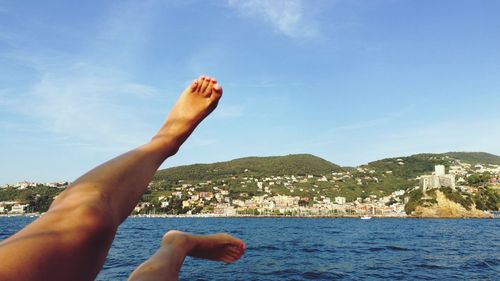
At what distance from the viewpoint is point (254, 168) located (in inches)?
5881

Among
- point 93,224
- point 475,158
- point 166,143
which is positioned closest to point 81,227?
point 93,224

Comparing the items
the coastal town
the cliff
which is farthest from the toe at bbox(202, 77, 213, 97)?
the cliff

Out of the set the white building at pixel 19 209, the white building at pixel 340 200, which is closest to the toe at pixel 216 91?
the white building at pixel 340 200

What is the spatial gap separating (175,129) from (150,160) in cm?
84

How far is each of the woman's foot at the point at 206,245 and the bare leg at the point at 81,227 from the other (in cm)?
75

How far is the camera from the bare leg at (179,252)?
2016 mm

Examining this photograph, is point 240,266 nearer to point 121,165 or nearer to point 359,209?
point 121,165

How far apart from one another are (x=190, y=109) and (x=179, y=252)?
1306 mm

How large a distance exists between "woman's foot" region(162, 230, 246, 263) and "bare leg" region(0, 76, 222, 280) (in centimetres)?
75

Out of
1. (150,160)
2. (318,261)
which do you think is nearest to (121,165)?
(150,160)

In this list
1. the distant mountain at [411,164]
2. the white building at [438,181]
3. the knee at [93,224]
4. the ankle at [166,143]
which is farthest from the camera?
the distant mountain at [411,164]

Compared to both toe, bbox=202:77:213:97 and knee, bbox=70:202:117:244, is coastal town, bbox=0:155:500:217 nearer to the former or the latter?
toe, bbox=202:77:213:97

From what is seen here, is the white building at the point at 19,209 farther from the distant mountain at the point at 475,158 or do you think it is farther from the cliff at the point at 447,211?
the distant mountain at the point at 475,158

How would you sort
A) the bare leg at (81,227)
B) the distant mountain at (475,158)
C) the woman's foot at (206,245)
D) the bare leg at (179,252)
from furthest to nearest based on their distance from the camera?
the distant mountain at (475,158) < the woman's foot at (206,245) < the bare leg at (179,252) < the bare leg at (81,227)
